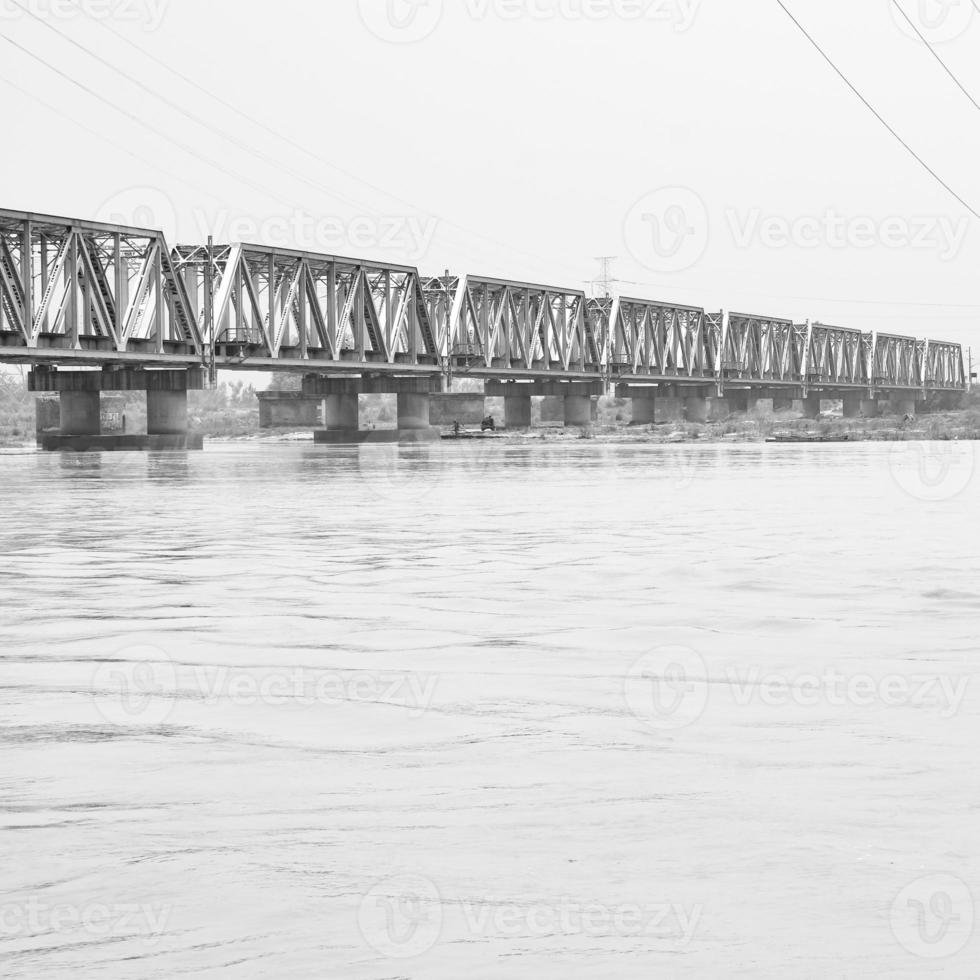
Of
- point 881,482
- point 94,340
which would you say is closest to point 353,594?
point 881,482

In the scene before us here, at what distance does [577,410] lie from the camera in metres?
120

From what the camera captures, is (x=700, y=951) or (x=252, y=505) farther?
(x=252, y=505)

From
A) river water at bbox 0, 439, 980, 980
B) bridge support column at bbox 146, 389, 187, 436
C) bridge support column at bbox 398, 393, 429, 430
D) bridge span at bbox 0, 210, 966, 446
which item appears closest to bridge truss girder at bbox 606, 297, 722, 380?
bridge span at bbox 0, 210, 966, 446

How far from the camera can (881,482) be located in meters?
33.8

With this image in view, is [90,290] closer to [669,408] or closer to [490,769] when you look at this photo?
[490,769]

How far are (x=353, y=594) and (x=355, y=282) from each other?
7877 cm

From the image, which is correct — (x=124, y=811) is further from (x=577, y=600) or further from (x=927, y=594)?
(x=927, y=594)

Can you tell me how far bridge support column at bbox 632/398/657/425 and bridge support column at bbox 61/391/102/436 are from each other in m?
69.9

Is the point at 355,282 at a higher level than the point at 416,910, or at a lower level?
higher
